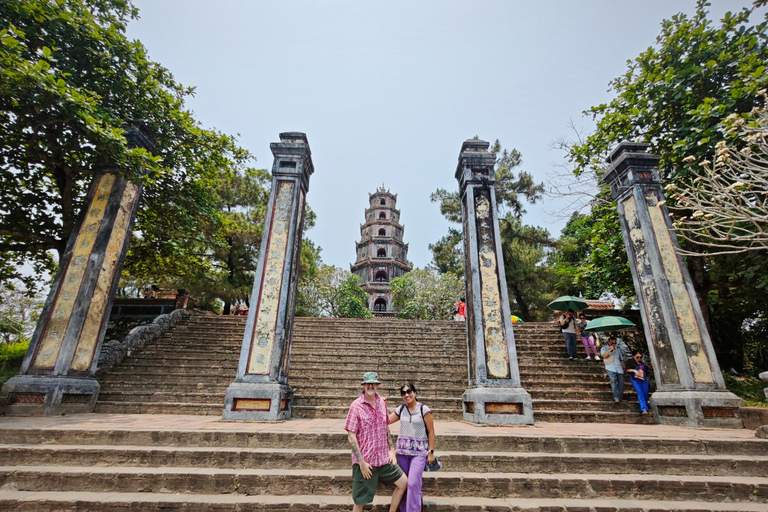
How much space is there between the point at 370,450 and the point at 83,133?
7.46 metres

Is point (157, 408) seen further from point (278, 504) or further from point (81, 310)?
point (278, 504)

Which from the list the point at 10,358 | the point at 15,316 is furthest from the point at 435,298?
the point at 15,316

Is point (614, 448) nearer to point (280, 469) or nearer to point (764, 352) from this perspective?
point (280, 469)

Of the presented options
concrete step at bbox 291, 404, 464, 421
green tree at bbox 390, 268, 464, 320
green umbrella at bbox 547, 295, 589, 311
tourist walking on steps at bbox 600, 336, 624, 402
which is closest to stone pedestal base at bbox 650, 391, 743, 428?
tourist walking on steps at bbox 600, 336, 624, 402

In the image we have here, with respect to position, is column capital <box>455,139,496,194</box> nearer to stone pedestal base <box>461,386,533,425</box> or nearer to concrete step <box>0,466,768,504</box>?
stone pedestal base <box>461,386,533,425</box>

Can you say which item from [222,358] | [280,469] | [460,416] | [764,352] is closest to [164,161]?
[222,358]

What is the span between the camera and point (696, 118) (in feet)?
21.5

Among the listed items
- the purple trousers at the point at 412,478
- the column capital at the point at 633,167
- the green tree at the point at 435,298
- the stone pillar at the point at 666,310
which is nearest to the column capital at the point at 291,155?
the purple trousers at the point at 412,478

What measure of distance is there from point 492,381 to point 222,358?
19.1 ft

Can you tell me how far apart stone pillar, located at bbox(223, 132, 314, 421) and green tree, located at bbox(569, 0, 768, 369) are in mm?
5730

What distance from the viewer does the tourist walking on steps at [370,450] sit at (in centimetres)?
267

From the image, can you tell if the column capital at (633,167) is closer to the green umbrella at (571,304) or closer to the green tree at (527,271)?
the green umbrella at (571,304)

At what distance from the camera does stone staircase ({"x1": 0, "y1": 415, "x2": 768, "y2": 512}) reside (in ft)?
10.1

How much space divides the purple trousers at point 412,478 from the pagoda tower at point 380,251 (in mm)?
26604
